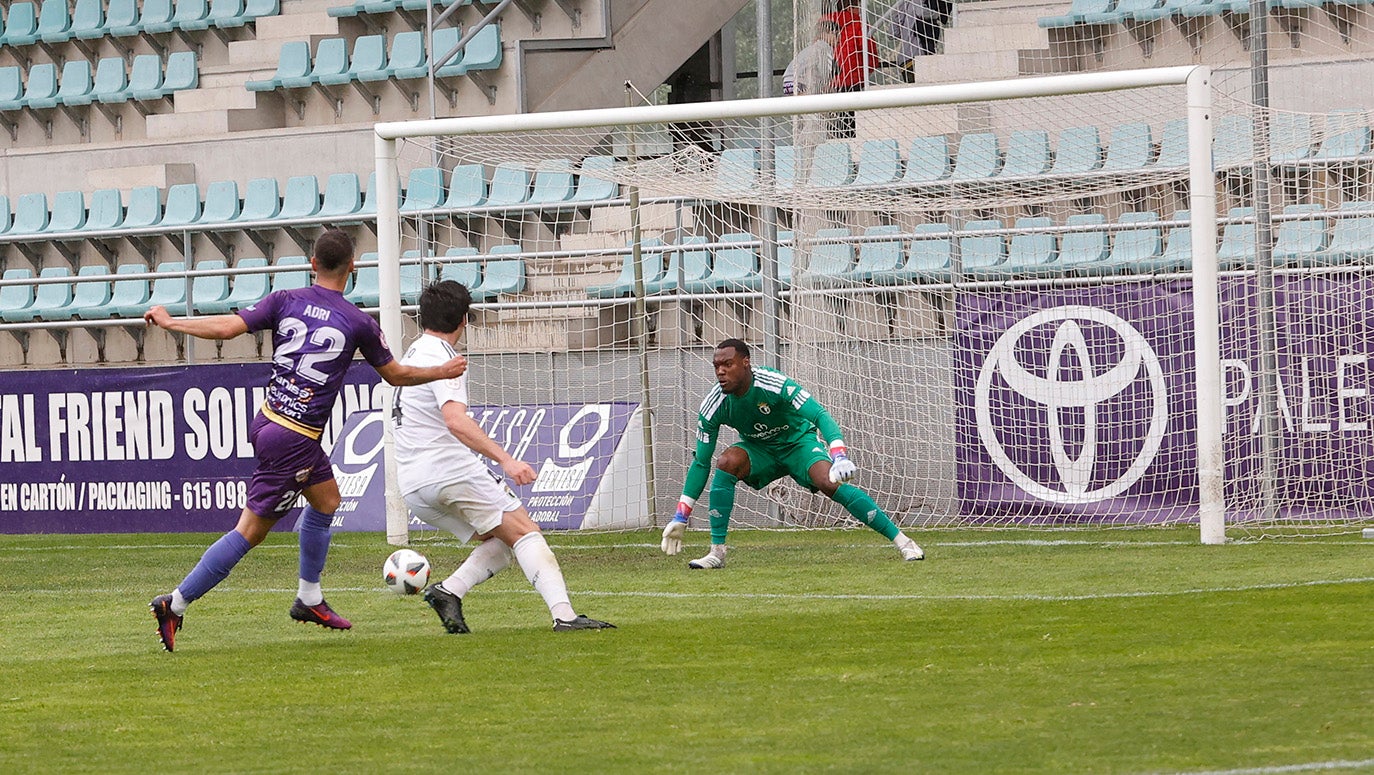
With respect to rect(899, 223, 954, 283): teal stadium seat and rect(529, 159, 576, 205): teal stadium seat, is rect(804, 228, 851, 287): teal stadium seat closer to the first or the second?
rect(899, 223, 954, 283): teal stadium seat

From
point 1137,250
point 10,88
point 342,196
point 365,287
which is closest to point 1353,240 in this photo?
point 1137,250

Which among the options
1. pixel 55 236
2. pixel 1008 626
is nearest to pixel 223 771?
pixel 1008 626

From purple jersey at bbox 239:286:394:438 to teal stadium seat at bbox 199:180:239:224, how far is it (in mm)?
12648

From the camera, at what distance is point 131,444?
643 inches

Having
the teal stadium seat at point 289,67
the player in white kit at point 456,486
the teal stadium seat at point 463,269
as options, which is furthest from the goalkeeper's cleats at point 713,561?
the teal stadium seat at point 289,67

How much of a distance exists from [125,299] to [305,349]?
12751mm

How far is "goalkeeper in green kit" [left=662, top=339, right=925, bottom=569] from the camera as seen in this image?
11414 mm

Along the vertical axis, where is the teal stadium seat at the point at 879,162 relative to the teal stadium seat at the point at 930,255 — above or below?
above

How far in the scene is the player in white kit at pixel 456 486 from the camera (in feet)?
27.4

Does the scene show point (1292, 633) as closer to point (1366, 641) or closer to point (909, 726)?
point (1366, 641)

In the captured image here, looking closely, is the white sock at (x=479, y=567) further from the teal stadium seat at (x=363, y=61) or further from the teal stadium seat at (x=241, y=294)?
the teal stadium seat at (x=363, y=61)

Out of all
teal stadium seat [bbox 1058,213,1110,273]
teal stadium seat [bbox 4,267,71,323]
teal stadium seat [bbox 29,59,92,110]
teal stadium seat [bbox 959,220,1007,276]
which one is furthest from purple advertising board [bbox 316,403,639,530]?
teal stadium seat [bbox 29,59,92,110]

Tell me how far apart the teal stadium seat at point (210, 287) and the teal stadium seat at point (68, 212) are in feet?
7.15

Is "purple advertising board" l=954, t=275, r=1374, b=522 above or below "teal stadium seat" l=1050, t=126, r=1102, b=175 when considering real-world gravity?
below
